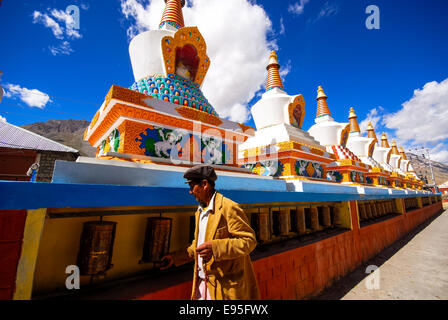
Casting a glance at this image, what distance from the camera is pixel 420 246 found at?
782cm

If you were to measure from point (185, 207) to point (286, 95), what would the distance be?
5.44m

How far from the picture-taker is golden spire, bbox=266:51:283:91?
691 cm

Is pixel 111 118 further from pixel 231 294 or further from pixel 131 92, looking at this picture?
pixel 231 294

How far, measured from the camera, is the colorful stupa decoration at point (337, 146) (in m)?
7.66

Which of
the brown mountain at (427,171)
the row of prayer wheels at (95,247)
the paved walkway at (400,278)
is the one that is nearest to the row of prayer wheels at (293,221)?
the paved walkway at (400,278)

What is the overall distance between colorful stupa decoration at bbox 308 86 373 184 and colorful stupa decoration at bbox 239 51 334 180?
198 cm

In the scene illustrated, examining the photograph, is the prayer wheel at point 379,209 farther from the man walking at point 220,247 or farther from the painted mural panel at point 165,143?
the man walking at point 220,247

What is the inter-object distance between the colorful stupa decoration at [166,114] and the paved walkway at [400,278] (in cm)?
337

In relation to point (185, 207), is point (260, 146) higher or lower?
higher

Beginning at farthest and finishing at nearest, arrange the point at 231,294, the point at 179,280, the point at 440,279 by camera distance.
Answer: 1. the point at 440,279
2. the point at 179,280
3. the point at 231,294

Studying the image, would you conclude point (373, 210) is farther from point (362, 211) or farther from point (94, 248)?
point (94, 248)

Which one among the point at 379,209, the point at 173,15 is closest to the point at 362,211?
the point at 379,209

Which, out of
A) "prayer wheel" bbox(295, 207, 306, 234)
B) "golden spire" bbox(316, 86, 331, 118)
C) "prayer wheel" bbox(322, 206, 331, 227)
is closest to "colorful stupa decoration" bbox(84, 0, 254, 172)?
"prayer wheel" bbox(295, 207, 306, 234)

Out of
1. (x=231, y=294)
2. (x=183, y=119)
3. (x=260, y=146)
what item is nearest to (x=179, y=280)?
(x=231, y=294)
